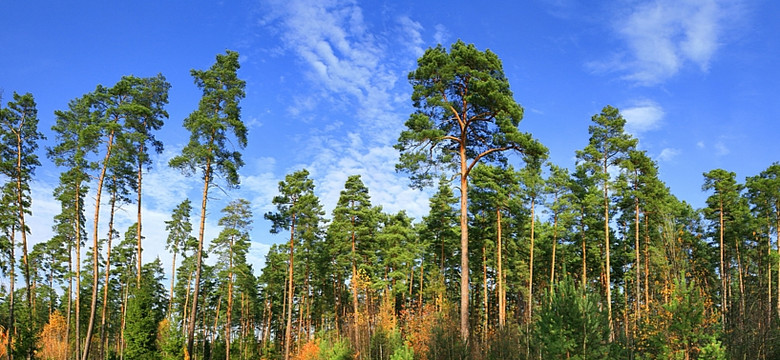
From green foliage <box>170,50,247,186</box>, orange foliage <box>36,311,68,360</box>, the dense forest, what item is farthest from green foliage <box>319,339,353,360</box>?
orange foliage <box>36,311,68,360</box>

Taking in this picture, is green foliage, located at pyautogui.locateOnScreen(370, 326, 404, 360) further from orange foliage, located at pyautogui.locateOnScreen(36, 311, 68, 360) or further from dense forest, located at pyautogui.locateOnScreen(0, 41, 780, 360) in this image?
orange foliage, located at pyautogui.locateOnScreen(36, 311, 68, 360)

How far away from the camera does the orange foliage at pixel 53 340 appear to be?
34.0 m

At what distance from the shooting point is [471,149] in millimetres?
16812

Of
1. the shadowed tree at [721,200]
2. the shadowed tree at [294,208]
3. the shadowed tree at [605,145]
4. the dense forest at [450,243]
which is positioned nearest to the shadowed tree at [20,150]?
the dense forest at [450,243]

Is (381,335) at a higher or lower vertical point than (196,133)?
lower

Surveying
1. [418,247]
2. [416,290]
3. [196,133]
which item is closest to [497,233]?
[418,247]

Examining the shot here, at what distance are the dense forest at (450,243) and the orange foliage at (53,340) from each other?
0.79 feet

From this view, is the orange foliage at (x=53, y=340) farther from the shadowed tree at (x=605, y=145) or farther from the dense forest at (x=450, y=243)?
the shadowed tree at (x=605, y=145)

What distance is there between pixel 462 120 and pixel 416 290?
2937 centimetres

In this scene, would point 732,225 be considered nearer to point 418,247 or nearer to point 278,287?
point 418,247

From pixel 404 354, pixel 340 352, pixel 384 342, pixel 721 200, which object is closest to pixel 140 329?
pixel 340 352

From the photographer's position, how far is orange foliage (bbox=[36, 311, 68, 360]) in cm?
3404

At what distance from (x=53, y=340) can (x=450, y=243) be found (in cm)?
2986

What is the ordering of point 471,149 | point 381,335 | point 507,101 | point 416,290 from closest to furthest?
point 507,101 → point 471,149 → point 381,335 → point 416,290
